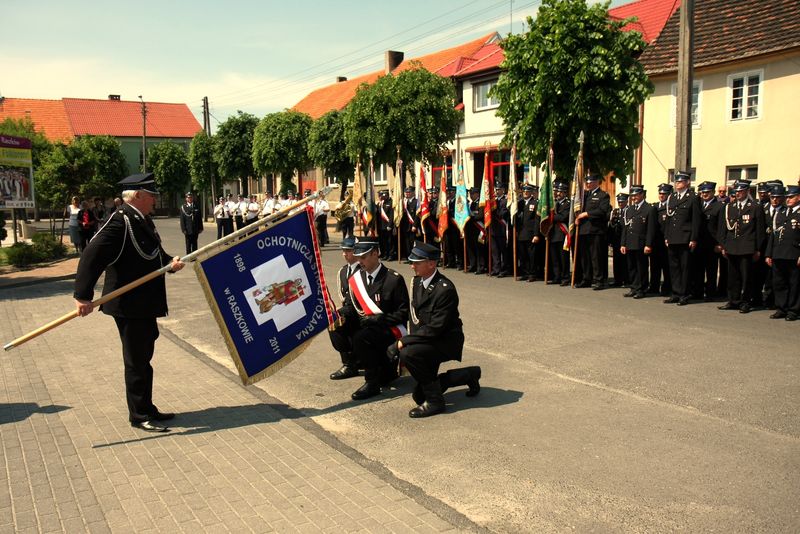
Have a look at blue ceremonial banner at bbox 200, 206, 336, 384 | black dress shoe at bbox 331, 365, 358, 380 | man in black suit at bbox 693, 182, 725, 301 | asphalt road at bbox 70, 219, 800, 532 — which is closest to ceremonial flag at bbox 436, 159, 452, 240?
man in black suit at bbox 693, 182, 725, 301

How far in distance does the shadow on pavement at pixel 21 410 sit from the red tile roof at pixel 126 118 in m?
70.2

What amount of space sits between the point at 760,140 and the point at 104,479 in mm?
22321

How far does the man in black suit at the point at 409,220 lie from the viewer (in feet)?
60.8

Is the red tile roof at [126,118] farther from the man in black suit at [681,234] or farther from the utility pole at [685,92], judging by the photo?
the man in black suit at [681,234]

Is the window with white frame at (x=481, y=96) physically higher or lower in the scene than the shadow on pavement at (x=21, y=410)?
higher

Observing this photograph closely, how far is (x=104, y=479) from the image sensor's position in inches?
190

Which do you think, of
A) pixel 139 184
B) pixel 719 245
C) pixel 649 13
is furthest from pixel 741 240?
pixel 649 13

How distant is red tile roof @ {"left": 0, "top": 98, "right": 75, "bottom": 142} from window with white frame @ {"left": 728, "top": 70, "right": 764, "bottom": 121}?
6321cm

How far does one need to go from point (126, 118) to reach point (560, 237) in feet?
230

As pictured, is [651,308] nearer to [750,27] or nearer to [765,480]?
[765,480]

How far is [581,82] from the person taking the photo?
1503 centimetres

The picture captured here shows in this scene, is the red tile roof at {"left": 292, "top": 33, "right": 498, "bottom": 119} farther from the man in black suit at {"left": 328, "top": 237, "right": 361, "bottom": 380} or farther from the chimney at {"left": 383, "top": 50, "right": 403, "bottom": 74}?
the man in black suit at {"left": 328, "top": 237, "right": 361, "bottom": 380}

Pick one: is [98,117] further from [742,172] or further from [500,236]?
[500,236]

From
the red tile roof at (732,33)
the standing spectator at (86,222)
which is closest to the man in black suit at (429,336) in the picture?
the standing spectator at (86,222)
